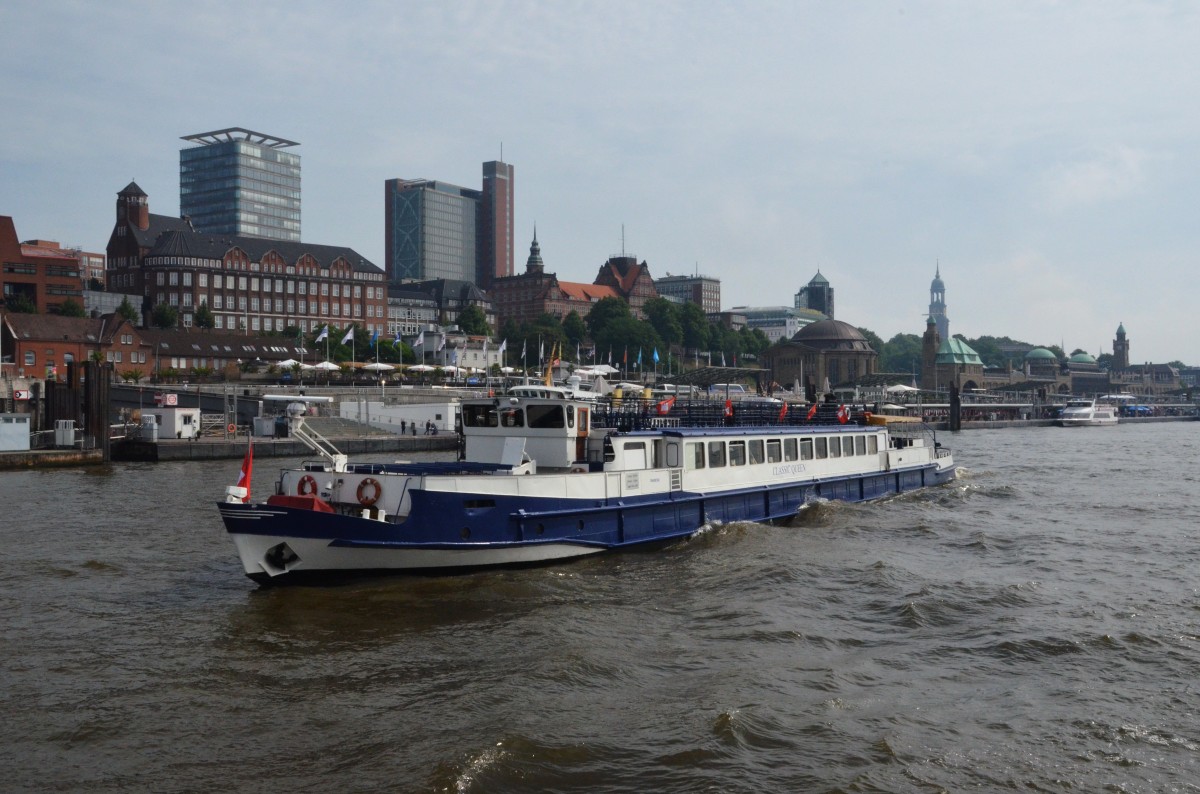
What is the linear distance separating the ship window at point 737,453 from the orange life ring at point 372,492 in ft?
40.1

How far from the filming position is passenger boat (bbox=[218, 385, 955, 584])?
22219 mm

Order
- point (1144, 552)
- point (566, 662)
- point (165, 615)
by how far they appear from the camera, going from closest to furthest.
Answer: point (566, 662) < point (165, 615) < point (1144, 552)

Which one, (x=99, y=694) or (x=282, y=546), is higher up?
(x=282, y=546)

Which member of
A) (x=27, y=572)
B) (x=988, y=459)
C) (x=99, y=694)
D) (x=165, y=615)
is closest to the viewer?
(x=99, y=694)

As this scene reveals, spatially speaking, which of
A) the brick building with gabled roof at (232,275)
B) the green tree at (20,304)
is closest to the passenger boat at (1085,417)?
the brick building with gabled roof at (232,275)

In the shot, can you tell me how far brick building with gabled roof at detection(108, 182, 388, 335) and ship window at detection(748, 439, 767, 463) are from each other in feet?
391

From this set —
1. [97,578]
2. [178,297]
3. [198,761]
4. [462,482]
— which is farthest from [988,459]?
[178,297]

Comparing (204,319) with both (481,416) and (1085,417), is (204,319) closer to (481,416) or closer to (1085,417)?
(481,416)

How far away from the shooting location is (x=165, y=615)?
2089 cm

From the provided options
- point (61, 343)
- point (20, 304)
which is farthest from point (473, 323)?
point (61, 343)

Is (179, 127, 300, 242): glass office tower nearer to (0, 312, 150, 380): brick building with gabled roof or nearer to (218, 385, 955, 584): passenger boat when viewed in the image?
(0, 312, 150, 380): brick building with gabled roof

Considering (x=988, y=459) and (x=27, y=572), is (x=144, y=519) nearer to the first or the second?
(x=27, y=572)

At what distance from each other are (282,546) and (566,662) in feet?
Result: 25.3

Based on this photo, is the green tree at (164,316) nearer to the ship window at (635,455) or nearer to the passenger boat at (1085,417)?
the ship window at (635,455)
